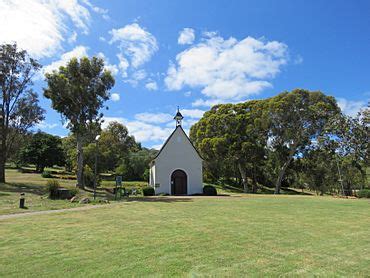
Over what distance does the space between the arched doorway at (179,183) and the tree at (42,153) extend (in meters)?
35.0

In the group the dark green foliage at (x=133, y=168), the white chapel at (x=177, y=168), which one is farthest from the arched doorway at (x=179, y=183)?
the dark green foliage at (x=133, y=168)

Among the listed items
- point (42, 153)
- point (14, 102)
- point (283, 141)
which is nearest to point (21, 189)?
point (14, 102)

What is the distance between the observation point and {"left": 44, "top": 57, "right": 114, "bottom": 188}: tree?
28.4m

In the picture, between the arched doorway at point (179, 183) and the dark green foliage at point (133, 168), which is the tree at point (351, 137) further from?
the dark green foliage at point (133, 168)

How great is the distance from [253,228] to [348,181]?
36.2 m

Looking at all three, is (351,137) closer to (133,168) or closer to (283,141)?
(283,141)

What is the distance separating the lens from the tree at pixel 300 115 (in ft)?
118

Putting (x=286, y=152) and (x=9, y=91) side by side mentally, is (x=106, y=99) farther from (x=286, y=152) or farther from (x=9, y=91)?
(x=286, y=152)

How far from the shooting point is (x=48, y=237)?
311 inches

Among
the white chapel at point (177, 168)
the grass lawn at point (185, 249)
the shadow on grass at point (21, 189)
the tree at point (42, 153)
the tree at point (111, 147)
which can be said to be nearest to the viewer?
the grass lawn at point (185, 249)

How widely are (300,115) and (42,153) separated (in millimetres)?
47945

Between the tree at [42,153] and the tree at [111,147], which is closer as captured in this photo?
the tree at [111,147]

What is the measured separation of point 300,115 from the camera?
36906 mm

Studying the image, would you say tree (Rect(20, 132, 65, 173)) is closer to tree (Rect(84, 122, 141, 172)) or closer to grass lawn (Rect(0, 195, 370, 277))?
tree (Rect(84, 122, 141, 172))
